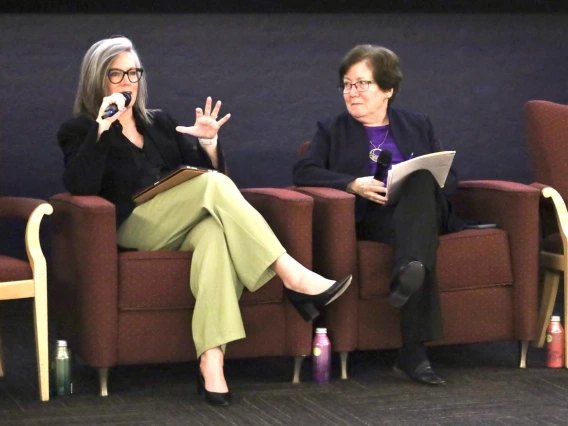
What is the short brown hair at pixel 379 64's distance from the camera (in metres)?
4.46

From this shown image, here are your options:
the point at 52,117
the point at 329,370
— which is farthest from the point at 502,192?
the point at 52,117

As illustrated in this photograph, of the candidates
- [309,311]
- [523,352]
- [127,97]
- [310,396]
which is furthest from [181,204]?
[523,352]

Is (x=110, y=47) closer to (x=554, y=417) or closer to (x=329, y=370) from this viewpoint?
(x=329, y=370)

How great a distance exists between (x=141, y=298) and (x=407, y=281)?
2.94 feet

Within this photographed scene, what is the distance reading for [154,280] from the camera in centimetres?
391

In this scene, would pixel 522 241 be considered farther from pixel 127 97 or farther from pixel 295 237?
pixel 127 97

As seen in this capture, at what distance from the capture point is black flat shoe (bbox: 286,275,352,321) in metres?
3.88

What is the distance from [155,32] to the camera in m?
5.29

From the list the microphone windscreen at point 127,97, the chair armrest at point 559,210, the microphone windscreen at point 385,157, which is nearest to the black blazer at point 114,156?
the microphone windscreen at point 127,97

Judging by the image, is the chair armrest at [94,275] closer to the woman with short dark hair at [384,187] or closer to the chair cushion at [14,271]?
the chair cushion at [14,271]

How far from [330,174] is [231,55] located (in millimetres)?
1278

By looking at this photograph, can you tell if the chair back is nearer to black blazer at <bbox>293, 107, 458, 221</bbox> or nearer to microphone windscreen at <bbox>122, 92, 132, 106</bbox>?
black blazer at <bbox>293, 107, 458, 221</bbox>

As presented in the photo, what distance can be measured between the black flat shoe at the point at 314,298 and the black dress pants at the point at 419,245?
0.21 m

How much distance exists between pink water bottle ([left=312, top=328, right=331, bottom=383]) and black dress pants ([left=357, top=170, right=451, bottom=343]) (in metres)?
0.28
